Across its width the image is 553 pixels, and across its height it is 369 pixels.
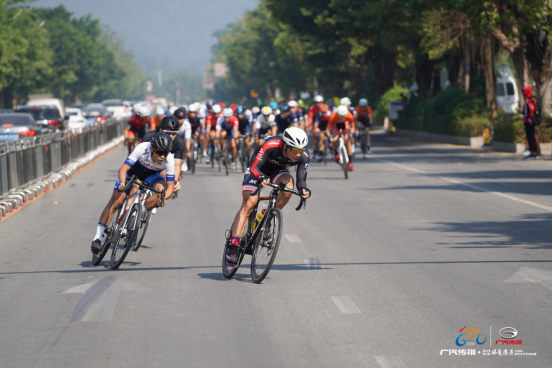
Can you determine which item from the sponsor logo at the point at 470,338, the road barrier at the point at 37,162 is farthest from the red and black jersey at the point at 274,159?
the road barrier at the point at 37,162

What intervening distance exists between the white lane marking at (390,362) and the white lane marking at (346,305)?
149 cm

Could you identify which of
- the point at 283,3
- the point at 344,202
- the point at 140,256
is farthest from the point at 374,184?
the point at 283,3

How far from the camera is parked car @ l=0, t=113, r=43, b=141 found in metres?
27.6

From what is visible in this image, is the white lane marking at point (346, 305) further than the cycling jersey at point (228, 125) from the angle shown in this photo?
No

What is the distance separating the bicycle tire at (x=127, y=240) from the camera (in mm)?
9836

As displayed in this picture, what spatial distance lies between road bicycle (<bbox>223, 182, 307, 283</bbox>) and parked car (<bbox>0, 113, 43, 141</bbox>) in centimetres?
1932

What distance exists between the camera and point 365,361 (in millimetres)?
5984

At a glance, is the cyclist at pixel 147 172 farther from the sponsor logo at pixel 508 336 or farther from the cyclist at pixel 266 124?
the cyclist at pixel 266 124

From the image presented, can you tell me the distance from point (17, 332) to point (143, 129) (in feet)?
42.9

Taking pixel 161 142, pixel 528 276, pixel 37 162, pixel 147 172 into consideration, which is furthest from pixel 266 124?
pixel 528 276

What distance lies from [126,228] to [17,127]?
1952cm

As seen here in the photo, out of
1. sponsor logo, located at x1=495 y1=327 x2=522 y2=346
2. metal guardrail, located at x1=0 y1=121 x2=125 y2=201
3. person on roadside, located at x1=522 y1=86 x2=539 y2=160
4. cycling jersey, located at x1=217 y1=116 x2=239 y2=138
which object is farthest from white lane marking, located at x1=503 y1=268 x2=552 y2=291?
person on roadside, located at x1=522 y1=86 x2=539 y2=160

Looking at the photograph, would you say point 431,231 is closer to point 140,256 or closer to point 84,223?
point 140,256

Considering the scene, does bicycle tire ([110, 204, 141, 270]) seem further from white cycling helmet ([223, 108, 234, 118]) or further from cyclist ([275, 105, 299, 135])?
cyclist ([275, 105, 299, 135])
